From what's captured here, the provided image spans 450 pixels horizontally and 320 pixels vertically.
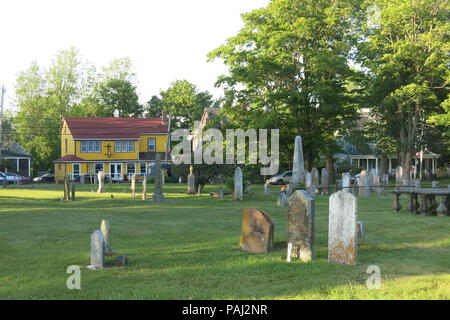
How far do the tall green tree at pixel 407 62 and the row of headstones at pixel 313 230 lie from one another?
30.5m

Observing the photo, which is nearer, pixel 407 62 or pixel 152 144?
pixel 407 62

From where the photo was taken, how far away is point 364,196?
30.1 meters

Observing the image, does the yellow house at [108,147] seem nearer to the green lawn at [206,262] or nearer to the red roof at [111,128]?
the red roof at [111,128]

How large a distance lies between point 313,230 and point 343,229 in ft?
1.90

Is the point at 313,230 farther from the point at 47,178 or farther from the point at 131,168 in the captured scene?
the point at 47,178

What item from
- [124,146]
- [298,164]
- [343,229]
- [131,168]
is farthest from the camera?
[131,168]

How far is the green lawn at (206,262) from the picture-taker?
309 inches

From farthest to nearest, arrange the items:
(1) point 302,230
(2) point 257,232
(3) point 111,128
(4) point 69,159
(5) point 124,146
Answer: (3) point 111,128 → (5) point 124,146 → (4) point 69,159 → (2) point 257,232 → (1) point 302,230

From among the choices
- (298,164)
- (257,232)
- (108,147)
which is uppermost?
(108,147)

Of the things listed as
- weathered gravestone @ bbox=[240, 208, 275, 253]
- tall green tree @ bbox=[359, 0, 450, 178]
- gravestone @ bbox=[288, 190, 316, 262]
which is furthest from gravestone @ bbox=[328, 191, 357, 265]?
tall green tree @ bbox=[359, 0, 450, 178]

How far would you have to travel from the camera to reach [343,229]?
391 inches

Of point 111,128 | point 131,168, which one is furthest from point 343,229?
point 111,128

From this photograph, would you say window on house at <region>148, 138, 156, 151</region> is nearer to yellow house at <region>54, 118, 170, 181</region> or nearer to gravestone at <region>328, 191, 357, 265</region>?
yellow house at <region>54, 118, 170, 181</region>

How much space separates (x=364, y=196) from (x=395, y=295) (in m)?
23.3
